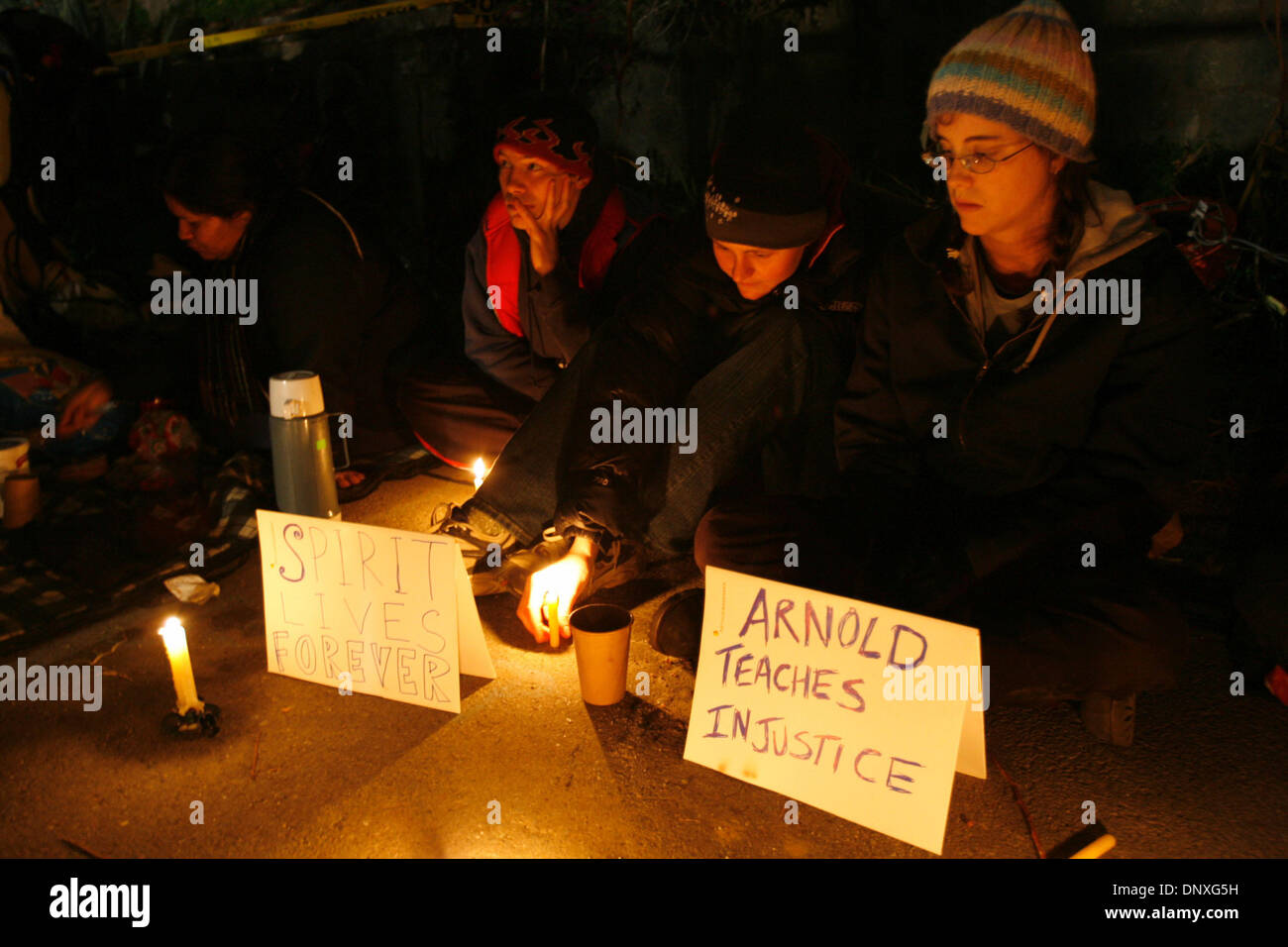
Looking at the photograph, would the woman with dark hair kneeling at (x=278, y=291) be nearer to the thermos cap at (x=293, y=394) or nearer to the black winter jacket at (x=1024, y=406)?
the thermos cap at (x=293, y=394)

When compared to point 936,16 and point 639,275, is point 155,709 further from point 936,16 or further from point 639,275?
point 936,16

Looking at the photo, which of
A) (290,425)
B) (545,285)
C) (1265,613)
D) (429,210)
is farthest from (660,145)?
(1265,613)

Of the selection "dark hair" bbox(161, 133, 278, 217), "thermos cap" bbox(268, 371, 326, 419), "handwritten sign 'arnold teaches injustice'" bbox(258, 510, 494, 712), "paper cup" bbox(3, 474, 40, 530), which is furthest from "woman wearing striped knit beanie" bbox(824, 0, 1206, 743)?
"paper cup" bbox(3, 474, 40, 530)

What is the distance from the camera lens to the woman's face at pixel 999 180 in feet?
6.74

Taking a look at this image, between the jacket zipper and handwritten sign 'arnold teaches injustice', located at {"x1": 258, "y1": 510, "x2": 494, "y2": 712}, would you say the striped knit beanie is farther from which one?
handwritten sign 'arnold teaches injustice', located at {"x1": 258, "y1": 510, "x2": 494, "y2": 712}

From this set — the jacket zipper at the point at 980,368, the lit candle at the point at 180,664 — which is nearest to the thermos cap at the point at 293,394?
the lit candle at the point at 180,664

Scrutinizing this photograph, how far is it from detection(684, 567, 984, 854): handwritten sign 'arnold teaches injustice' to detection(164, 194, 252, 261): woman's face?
96.1 inches

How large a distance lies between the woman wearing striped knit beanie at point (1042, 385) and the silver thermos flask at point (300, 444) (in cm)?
168

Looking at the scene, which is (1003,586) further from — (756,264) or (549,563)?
(549,563)

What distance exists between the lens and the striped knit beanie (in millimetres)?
1993

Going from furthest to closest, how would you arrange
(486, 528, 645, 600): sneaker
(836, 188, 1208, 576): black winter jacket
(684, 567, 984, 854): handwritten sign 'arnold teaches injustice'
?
(486, 528, 645, 600): sneaker, (836, 188, 1208, 576): black winter jacket, (684, 567, 984, 854): handwritten sign 'arnold teaches injustice'

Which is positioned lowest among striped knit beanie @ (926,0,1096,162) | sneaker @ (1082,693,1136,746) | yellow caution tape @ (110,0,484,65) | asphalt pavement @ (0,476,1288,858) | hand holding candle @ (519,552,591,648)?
asphalt pavement @ (0,476,1288,858)

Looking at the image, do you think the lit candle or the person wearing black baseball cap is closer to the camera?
the lit candle

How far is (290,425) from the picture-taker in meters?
2.79
